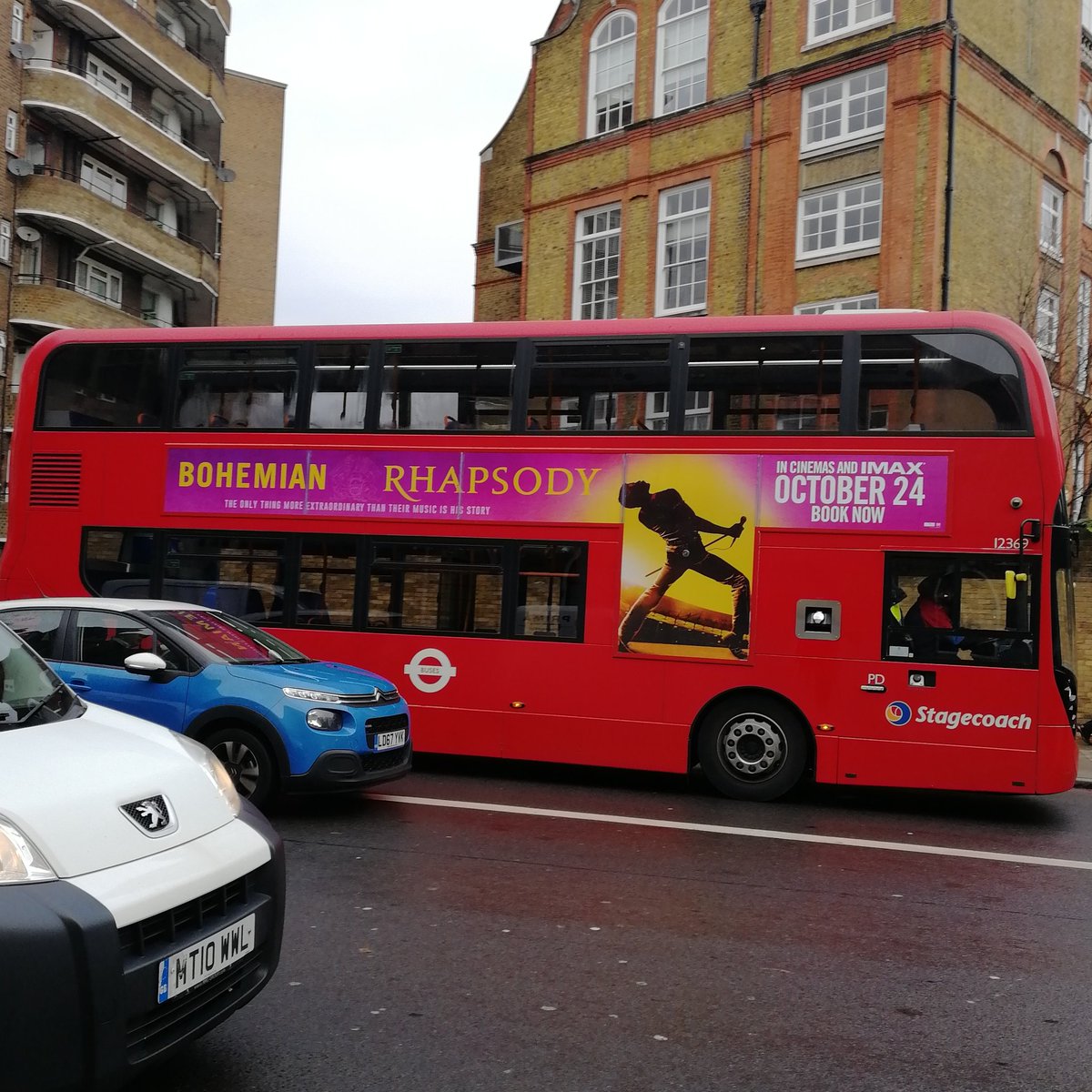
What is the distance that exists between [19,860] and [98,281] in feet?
115

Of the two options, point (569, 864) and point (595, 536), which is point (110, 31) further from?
point (569, 864)

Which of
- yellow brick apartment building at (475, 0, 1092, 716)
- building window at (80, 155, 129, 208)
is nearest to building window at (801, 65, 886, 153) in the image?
yellow brick apartment building at (475, 0, 1092, 716)

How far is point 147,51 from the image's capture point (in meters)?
35.1

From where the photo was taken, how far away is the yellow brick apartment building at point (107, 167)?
103 feet

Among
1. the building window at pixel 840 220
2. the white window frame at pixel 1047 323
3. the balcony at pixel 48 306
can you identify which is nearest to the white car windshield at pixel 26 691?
the white window frame at pixel 1047 323

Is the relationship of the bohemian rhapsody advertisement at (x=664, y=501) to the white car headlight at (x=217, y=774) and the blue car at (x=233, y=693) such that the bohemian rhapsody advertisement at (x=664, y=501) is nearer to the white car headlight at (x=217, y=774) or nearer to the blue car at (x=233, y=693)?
the blue car at (x=233, y=693)

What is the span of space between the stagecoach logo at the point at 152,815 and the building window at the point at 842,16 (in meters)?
21.9

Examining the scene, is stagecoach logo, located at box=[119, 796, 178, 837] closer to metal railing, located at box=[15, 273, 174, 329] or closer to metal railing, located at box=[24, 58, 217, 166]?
metal railing, located at box=[15, 273, 174, 329]

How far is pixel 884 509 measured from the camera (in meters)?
9.35

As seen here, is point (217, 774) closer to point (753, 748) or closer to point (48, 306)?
point (753, 748)

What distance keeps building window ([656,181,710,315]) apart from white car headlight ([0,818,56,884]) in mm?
21732

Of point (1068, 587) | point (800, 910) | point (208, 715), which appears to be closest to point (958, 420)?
point (1068, 587)

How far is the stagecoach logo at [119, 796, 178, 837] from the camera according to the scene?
3375 millimetres

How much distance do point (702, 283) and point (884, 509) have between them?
1510 cm
